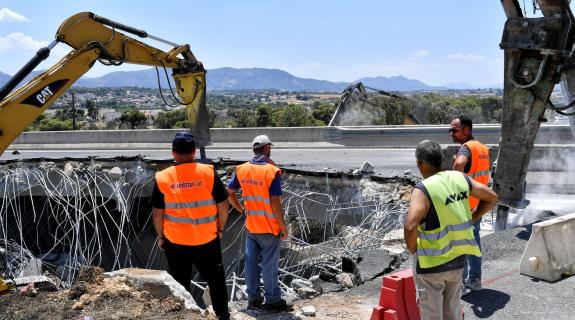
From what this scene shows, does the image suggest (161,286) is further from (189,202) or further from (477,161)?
(477,161)

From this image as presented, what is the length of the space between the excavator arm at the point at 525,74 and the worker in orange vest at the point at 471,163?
1.73m

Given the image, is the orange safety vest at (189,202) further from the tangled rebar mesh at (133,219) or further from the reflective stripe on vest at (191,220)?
the tangled rebar mesh at (133,219)

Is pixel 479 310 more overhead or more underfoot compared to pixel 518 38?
more underfoot

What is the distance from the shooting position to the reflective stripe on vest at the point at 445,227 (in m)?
3.93

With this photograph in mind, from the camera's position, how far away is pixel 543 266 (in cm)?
621

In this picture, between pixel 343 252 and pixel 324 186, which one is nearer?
pixel 343 252

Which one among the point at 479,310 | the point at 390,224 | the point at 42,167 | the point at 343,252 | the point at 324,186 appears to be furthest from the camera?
the point at 42,167

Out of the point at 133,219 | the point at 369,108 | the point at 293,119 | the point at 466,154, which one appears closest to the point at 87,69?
the point at 133,219

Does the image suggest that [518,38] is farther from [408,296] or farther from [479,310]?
[408,296]

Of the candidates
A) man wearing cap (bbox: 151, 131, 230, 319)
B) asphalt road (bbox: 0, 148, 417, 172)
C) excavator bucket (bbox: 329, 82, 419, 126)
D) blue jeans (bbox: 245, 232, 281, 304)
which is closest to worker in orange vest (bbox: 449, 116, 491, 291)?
blue jeans (bbox: 245, 232, 281, 304)

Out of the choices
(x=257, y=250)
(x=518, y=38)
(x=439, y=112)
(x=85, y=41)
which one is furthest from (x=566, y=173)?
(x=439, y=112)

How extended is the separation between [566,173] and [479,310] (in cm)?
713

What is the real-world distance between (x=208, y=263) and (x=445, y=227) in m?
2.28

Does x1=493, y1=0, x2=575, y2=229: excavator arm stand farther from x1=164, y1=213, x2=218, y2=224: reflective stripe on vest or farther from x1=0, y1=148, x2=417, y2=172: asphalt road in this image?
x1=0, y1=148, x2=417, y2=172: asphalt road
